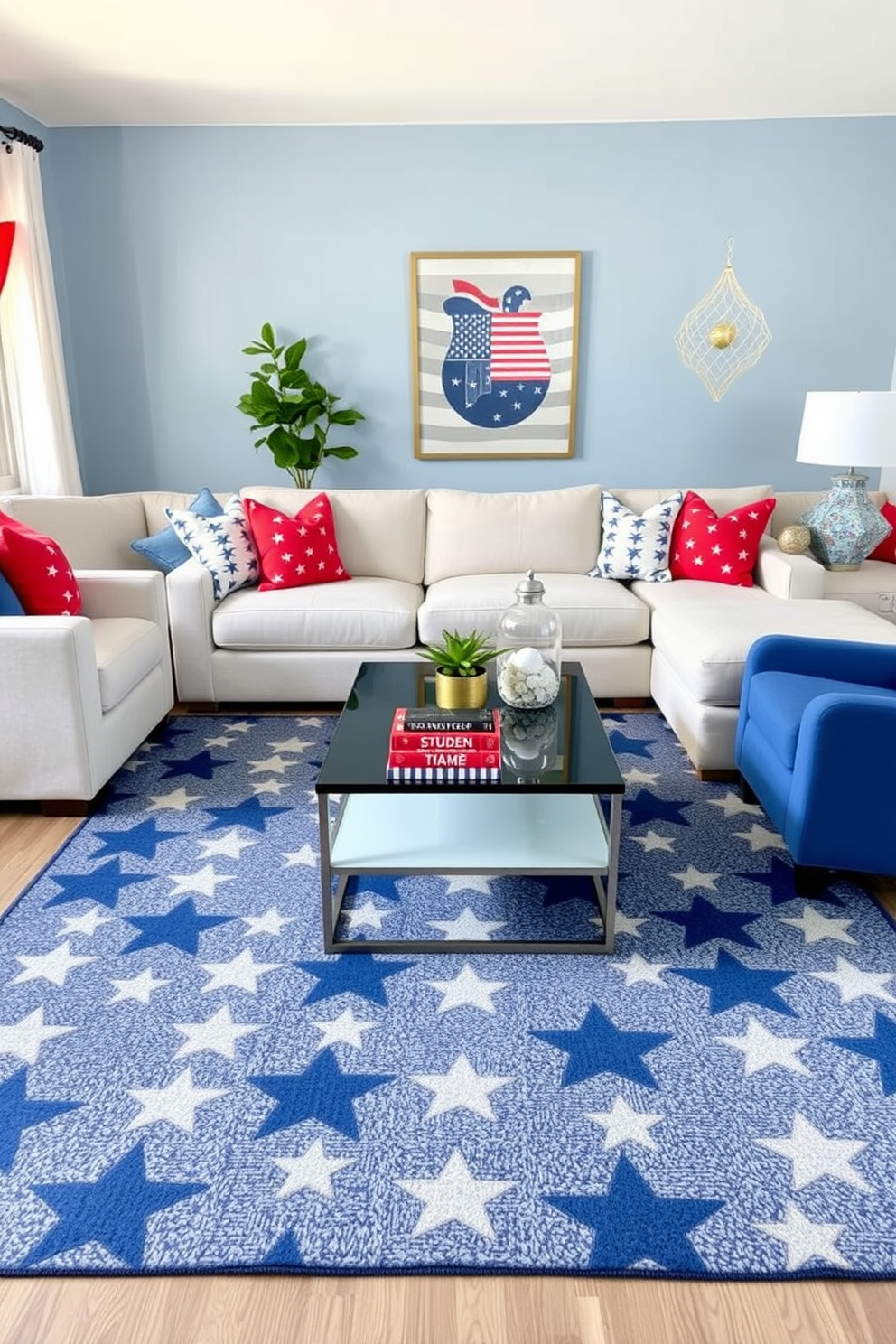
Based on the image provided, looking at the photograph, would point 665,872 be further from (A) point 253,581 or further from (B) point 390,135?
(B) point 390,135

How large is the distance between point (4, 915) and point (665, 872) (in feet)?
5.33

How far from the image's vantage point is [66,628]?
2.48 metres

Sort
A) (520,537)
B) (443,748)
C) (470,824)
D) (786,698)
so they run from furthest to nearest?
(520,537), (786,698), (470,824), (443,748)

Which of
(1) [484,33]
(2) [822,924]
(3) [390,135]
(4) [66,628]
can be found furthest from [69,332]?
(2) [822,924]

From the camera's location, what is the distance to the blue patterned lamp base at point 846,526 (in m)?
3.76

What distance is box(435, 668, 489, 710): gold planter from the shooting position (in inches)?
93.4

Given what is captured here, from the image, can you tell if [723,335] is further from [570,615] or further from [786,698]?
[786,698]

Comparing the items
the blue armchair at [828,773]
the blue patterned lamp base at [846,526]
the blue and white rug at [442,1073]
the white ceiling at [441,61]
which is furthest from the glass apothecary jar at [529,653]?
the white ceiling at [441,61]

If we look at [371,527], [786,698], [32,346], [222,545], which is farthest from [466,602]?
[32,346]

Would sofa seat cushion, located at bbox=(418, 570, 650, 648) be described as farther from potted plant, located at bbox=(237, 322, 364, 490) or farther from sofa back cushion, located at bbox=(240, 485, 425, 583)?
potted plant, located at bbox=(237, 322, 364, 490)

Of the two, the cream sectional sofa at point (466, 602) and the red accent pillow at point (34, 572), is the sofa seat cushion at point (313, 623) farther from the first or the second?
the red accent pillow at point (34, 572)

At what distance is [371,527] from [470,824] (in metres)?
2.02

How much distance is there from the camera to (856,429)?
3.51 metres

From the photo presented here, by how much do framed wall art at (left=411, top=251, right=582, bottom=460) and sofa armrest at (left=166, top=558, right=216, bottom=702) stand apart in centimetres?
172
